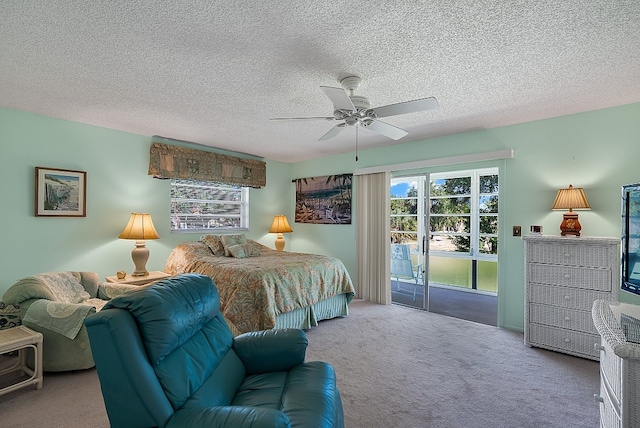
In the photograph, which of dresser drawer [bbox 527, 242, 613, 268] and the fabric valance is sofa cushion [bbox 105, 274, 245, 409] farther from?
the fabric valance

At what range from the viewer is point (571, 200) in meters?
3.17

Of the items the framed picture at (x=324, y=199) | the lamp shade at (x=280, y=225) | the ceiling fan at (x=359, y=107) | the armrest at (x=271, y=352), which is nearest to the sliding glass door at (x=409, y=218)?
the framed picture at (x=324, y=199)

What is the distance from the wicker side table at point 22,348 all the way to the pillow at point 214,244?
2.20 meters

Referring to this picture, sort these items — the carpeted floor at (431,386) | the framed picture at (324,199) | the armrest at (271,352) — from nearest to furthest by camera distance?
the armrest at (271,352) < the carpeted floor at (431,386) < the framed picture at (324,199)

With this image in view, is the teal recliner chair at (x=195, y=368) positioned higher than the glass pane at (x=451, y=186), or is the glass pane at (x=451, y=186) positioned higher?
the glass pane at (x=451, y=186)

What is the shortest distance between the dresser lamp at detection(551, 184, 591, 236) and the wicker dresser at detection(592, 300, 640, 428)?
71.1 inches

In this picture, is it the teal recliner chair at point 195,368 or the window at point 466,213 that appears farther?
the window at point 466,213

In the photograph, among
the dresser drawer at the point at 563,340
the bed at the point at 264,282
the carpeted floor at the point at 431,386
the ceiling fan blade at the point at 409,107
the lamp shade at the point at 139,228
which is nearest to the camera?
the carpeted floor at the point at 431,386

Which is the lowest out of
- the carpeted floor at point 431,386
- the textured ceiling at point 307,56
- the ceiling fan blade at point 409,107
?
the carpeted floor at point 431,386

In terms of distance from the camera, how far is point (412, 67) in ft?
7.84

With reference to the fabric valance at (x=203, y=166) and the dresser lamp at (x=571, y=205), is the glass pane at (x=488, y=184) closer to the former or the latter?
the dresser lamp at (x=571, y=205)

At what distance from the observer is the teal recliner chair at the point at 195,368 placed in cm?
120

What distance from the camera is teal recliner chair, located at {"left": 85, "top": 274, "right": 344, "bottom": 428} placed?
1200 mm

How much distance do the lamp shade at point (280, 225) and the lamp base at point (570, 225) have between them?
3.95 metres
